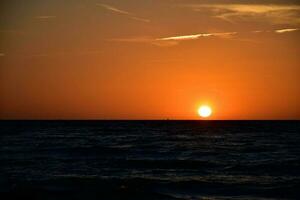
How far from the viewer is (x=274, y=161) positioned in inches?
1372

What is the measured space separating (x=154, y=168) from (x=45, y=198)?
42.0 feet

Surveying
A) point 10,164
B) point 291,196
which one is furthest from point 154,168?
point 291,196

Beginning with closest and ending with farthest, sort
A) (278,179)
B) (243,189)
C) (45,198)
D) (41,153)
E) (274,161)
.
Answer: (45,198), (243,189), (278,179), (274,161), (41,153)

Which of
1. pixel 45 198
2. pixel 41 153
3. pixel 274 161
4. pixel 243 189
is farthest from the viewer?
pixel 41 153

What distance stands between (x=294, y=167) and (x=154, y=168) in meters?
8.53

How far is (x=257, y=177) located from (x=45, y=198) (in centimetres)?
1224

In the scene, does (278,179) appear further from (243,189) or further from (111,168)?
(111,168)

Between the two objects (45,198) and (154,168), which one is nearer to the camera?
(45,198)

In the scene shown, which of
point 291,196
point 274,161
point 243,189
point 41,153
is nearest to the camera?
point 291,196

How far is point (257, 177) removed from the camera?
26953 mm

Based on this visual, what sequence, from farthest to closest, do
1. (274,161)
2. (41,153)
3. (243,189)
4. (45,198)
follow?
(41,153)
(274,161)
(243,189)
(45,198)

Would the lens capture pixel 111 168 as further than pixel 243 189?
Yes

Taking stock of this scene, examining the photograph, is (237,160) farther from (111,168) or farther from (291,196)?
(291,196)

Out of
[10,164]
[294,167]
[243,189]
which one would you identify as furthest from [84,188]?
[294,167]
